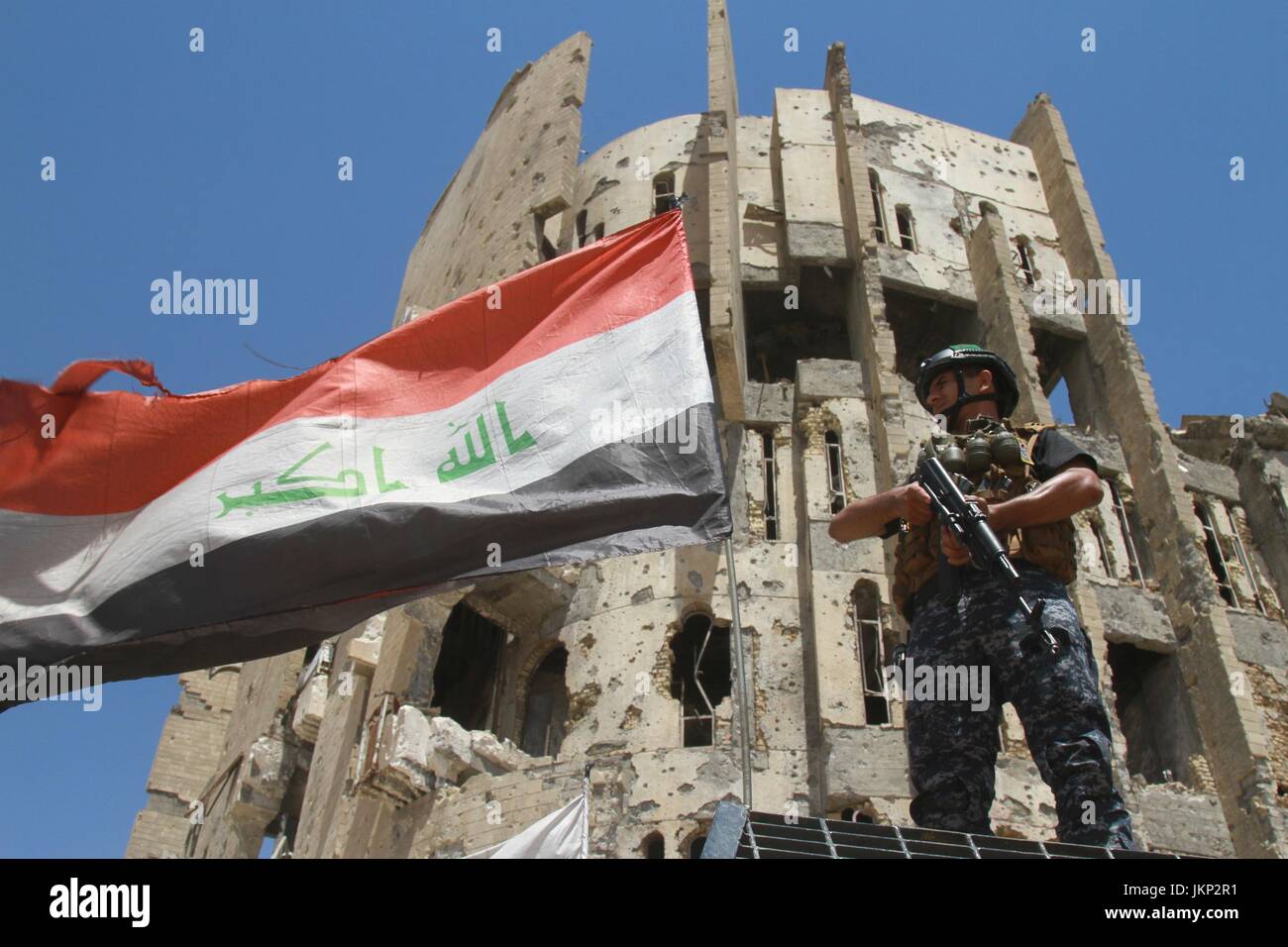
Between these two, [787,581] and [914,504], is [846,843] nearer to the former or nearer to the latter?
[914,504]

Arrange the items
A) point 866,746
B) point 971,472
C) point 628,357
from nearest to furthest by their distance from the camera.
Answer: point 971,472
point 628,357
point 866,746

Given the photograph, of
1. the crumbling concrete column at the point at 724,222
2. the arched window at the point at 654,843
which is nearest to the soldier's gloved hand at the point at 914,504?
the arched window at the point at 654,843

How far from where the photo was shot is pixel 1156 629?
1961 centimetres

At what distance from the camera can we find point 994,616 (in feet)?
17.0

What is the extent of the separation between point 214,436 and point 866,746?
36.5 feet

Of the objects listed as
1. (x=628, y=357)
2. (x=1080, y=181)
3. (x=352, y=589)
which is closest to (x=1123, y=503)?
(x=1080, y=181)

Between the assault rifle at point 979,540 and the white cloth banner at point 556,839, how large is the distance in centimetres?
612

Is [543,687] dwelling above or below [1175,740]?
above

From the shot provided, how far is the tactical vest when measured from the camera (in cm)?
538

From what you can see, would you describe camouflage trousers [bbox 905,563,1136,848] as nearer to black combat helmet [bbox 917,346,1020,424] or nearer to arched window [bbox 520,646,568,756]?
black combat helmet [bbox 917,346,1020,424]

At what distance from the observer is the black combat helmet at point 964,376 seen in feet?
19.1

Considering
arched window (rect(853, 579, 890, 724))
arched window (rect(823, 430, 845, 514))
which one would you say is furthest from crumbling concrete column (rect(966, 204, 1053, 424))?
arched window (rect(853, 579, 890, 724))
